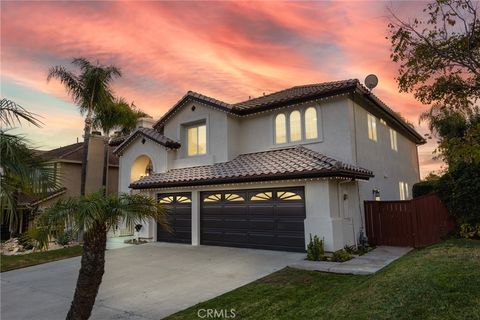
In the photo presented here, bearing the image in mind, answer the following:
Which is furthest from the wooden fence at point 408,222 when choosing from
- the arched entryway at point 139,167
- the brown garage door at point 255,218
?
the arched entryway at point 139,167

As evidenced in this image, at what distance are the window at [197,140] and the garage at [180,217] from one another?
8.62ft

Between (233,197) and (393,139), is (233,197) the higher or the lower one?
the lower one

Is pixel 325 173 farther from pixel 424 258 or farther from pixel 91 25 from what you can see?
pixel 91 25

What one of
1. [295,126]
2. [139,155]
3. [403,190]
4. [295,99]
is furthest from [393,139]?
[139,155]

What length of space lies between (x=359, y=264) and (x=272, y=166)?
5101 millimetres

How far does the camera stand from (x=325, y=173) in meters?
11.6

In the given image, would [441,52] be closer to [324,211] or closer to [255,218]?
[324,211]

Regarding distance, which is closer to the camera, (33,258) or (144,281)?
(144,281)

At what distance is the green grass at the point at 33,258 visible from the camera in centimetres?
1372

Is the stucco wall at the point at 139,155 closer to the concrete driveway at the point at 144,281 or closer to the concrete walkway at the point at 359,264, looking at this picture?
the concrete driveway at the point at 144,281

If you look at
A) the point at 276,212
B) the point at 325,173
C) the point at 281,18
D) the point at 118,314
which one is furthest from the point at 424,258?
the point at 281,18

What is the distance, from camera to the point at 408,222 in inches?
544

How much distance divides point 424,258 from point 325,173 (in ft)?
13.2

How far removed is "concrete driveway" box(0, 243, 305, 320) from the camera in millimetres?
7711
